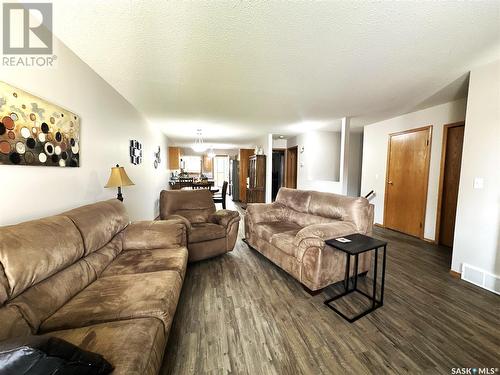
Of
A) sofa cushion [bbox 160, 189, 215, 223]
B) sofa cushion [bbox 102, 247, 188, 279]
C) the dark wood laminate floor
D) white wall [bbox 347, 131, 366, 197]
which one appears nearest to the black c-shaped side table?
the dark wood laminate floor

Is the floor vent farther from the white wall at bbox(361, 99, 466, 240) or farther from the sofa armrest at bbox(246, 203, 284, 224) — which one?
the sofa armrest at bbox(246, 203, 284, 224)

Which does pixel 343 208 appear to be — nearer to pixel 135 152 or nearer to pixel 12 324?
pixel 12 324

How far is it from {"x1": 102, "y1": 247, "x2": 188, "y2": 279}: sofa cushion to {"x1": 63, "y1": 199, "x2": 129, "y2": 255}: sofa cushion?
0.22 m

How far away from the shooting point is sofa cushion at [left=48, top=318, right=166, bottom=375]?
2.89ft

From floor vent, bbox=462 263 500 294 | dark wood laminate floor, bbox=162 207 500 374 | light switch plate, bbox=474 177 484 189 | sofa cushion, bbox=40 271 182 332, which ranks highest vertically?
light switch plate, bbox=474 177 484 189

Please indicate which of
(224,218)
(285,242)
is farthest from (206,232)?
(285,242)

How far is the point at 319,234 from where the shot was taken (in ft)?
6.81

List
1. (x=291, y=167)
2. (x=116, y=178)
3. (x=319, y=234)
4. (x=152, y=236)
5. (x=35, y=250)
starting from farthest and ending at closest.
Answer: (x=291, y=167), (x=116, y=178), (x=152, y=236), (x=319, y=234), (x=35, y=250)

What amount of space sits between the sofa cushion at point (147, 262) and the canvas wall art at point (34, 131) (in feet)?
3.27

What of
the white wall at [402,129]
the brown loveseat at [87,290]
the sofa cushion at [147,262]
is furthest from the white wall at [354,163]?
the brown loveseat at [87,290]

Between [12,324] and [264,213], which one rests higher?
[264,213]

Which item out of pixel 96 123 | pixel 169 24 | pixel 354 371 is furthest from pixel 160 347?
pixel 96 123

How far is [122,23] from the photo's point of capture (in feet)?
5.22

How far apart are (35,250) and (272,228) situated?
225cm
